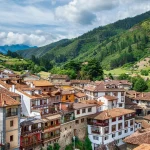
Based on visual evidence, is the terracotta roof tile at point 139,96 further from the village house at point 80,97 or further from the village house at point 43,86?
the village house at point 43,86

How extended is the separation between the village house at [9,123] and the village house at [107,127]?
20.2 meters

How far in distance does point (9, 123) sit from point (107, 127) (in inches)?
948

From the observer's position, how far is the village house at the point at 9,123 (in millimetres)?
44594

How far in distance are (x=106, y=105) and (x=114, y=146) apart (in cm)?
1115

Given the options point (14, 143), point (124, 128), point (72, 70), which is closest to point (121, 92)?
point (124, 128)

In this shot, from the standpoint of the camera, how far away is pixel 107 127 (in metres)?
62.0

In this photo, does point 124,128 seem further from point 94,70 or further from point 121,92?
point 94,70

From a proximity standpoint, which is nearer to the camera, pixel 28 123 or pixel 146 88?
pixel 28 123

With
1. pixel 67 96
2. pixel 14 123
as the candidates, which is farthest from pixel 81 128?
pixel 14 123

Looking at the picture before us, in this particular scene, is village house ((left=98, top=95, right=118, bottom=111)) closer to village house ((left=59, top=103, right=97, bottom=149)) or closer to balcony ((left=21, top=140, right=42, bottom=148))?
village house ((left=59, top=103, right=97, bottom=149))

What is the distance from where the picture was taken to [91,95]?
80125mm

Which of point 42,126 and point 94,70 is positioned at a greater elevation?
point 94,70

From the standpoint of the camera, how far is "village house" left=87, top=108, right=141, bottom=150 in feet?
201

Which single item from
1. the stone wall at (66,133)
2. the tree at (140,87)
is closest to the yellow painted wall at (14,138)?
the stone wall at (66,133)
